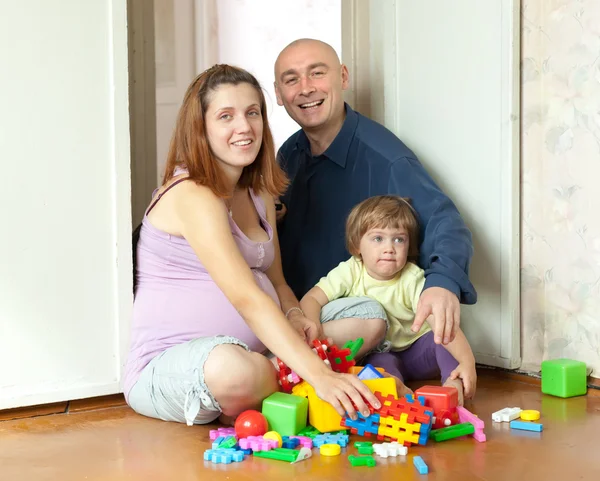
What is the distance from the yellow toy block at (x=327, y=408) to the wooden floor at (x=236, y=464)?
52 millimetres

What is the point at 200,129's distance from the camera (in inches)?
67.4

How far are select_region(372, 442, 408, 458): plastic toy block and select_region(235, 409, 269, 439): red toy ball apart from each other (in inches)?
8.7

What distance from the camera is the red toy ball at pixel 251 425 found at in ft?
4.78

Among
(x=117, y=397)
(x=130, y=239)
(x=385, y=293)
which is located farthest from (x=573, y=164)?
(x=117, y=397)

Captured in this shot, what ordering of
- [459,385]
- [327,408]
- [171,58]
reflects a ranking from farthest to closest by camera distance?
[171,58], [459,385], [327,408]

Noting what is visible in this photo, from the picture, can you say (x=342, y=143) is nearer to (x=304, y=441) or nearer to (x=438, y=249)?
(x=438, y=249)

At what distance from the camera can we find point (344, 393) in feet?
4.57

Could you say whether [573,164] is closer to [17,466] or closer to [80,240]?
[80,240]

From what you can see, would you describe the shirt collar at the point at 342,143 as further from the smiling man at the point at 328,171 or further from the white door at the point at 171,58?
the white door at the point at 171,58

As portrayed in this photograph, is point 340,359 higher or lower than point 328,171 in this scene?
lower

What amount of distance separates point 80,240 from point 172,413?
0.45 meters

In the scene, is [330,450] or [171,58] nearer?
[330,450]

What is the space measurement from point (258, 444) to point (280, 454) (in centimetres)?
6

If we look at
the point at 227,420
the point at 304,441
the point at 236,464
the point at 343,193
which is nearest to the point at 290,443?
the point at 304,441
